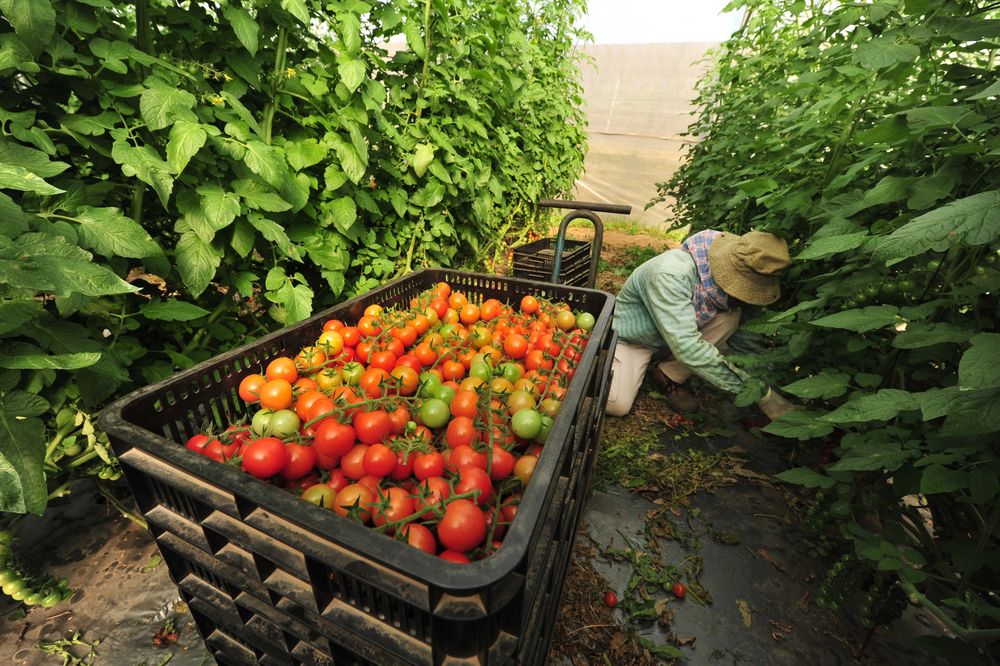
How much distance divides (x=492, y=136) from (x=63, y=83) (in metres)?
2.44

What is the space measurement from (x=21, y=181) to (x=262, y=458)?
661 mm

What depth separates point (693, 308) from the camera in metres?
2.33

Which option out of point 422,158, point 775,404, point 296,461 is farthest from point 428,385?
point 775,404

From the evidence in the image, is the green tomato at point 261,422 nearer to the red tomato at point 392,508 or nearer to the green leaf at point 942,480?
the red tomato at point 392,508

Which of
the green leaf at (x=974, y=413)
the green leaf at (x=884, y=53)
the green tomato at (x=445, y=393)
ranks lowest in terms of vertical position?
the green tomato at (x=445, y=393)

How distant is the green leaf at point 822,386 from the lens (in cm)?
122

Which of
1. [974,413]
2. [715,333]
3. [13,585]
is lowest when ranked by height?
[13,585]

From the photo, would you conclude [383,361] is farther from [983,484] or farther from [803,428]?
[983,484]

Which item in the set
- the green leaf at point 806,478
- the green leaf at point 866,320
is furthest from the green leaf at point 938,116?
the green leaf at point 806,478

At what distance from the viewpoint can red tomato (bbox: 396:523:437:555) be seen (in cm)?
76

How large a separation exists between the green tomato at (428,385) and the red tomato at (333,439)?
0.30 meters

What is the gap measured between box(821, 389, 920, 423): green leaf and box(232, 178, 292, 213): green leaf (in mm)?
1657

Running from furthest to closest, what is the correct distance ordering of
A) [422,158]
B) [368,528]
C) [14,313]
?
[422,158] → [14,313] → [368,528]

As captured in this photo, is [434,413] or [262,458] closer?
[262,458]
